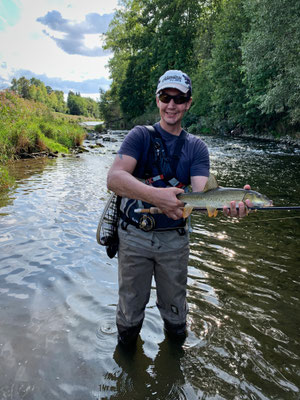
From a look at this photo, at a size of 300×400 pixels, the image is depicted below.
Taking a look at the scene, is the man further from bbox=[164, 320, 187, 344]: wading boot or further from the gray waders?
bbox=[164, 320, 187, 344]: wading boot

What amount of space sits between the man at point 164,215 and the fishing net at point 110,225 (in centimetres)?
14

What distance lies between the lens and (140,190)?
9.14 feet

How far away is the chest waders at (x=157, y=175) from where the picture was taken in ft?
10.5

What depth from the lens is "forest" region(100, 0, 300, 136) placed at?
20141 millimetres

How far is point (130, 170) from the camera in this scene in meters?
3.09

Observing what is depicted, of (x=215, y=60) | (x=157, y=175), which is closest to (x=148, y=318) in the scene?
(x=157, y=175)

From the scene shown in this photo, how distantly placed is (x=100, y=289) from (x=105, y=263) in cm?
102

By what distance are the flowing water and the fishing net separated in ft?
4.72

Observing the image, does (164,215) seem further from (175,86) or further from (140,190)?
(175,86)

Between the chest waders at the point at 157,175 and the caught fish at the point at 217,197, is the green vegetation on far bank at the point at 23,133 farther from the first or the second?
the caught fish at the point at 217,197

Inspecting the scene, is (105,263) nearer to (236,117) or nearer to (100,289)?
(100,289)

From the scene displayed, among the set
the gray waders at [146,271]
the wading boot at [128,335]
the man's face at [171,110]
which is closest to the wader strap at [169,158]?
the man's face at [171,110]

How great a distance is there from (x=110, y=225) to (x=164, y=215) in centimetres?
70

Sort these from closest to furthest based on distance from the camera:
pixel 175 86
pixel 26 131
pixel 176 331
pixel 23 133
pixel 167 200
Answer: pixel 167 200 < pixel 175 86 < pixel 176 331 < pixel 23 133 < pixel 26 131
